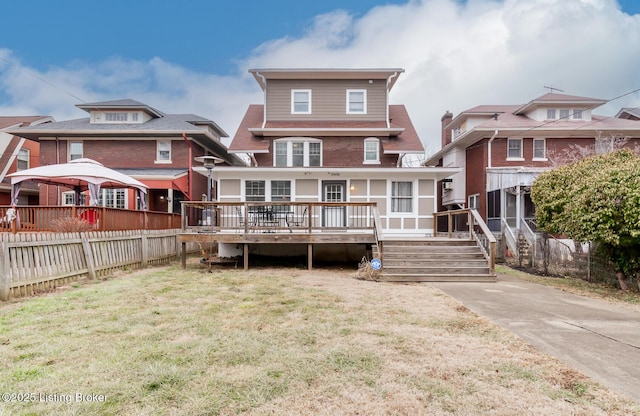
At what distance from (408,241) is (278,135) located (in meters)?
8.24

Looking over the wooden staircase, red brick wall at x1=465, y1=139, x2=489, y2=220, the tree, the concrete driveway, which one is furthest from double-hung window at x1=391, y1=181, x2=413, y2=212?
the concrete driveway

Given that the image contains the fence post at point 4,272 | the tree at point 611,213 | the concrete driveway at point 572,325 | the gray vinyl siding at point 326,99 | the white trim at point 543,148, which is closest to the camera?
the concrete driveway at point 572,325

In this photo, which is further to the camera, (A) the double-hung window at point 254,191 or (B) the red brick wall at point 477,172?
(B) the red brick wall at point 477,172

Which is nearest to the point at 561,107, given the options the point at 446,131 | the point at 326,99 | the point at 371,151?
the point at 446,131

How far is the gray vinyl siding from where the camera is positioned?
52.2 feet

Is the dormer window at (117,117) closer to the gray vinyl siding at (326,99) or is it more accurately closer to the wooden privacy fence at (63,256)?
the gray vinyl siding at (326,99)

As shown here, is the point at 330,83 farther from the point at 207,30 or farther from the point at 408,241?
the point at 207,30

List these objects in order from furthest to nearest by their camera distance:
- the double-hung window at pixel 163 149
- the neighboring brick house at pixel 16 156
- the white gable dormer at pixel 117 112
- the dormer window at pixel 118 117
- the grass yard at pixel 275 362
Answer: the neighboring brick house at pixel 16 156 → the dormer window at pixel 118 117 → the white gable dormer at pixel 117 112 → the double-hung window at pixel 163 149 → the grass yard at pixel 275 362

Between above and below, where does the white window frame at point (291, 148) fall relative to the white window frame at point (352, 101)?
below

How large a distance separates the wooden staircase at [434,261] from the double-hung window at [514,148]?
10546 millimetres

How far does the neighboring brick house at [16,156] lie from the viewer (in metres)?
20.2

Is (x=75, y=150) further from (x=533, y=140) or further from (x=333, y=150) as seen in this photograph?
(x=533, y=140)

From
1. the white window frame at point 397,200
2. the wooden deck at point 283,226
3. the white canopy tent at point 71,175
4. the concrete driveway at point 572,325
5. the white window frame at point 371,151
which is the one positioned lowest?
the concrete driveway at point 572,325

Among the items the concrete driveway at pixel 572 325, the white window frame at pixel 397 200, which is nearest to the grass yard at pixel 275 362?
the concrete driveway at pixel 572 325
